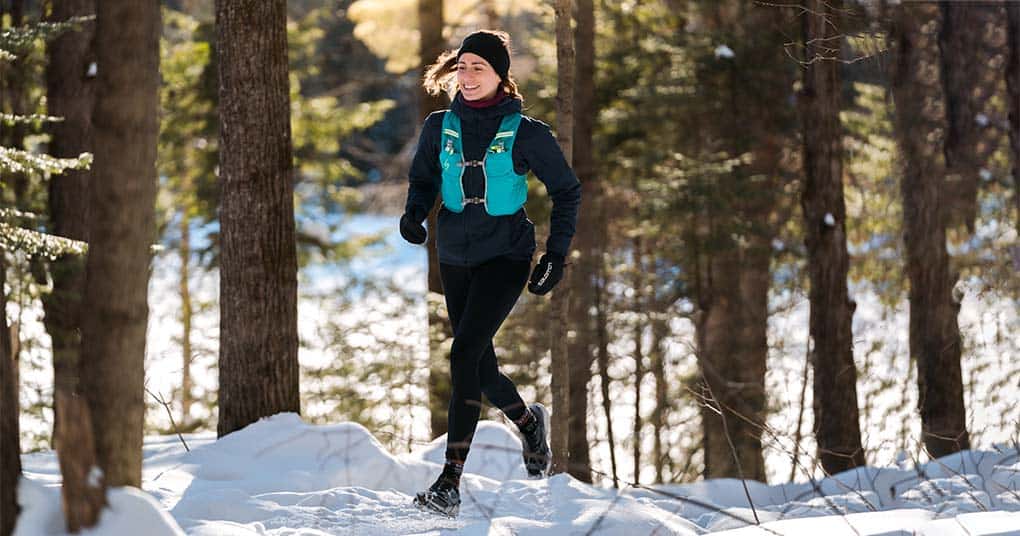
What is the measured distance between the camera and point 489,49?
16.7 feet

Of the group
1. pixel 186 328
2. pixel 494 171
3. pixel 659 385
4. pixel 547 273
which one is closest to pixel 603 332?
pixel 659 385

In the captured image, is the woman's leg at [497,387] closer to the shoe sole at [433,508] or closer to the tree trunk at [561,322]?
the shoe sole at [433,508]

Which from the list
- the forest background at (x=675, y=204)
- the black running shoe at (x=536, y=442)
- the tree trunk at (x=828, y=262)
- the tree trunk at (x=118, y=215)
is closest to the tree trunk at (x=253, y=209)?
the black running shoe at (x=536, y=442)

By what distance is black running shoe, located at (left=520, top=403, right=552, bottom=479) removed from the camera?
580cm

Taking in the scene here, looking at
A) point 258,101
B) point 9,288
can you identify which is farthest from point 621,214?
point 258,101

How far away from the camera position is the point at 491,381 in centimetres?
542

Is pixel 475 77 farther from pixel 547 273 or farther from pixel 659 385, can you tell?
pixel 659 385

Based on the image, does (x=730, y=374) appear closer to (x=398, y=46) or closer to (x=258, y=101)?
(x=398, y=46)

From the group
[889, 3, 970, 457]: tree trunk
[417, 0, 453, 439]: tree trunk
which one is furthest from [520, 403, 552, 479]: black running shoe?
[889, 3, 970, 457]: tree trunk

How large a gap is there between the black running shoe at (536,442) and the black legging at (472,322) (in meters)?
0.73

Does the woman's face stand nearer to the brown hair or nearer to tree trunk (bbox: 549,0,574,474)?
the brown hair

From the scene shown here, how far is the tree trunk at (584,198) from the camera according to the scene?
14109mm

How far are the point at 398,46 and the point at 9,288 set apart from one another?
5897 millimetres

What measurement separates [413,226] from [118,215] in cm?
181
